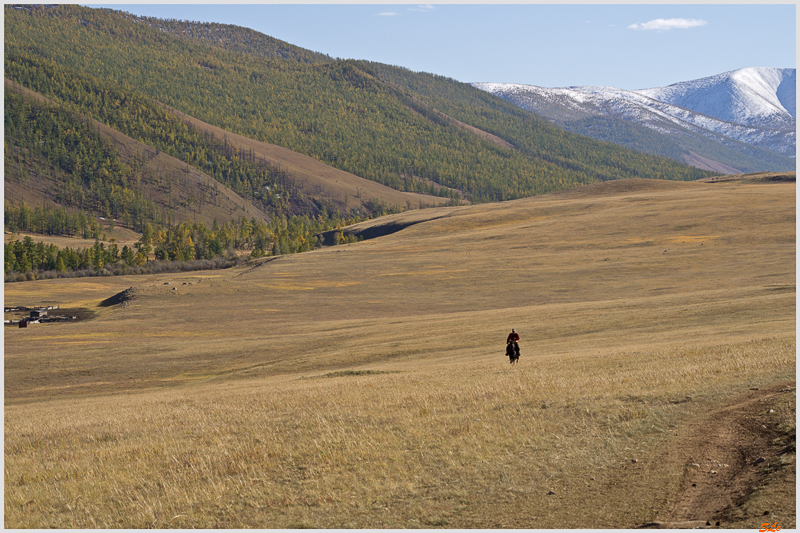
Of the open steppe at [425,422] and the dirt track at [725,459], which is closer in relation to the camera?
the dirt track at [725,459]

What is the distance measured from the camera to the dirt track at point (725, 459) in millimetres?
11773

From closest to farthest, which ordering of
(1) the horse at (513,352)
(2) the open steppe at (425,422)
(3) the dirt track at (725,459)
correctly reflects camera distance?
1. (3) the dirt track at (725,459)
2. (2) the open steppe at (425,422)
3. (1) the horse at (513,352)

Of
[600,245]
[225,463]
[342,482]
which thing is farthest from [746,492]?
[600,245]

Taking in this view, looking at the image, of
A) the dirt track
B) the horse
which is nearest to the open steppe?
the dirt track

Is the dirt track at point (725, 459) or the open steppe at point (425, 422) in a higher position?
the dirt track at point (725, 459)

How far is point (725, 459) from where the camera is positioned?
46.5 ft

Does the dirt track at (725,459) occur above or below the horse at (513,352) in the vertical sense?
above

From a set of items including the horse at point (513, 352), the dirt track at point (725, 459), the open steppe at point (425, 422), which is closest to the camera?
the dirt track at point (725, 459)

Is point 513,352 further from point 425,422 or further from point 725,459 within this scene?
point 725,459

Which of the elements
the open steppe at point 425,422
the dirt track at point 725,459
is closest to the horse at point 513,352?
the open steppe at point 425,422

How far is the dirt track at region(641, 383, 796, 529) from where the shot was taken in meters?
11.8

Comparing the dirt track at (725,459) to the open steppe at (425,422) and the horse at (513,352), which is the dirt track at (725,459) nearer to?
the open steppe at (425,422)

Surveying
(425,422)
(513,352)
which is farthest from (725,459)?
(513,352)

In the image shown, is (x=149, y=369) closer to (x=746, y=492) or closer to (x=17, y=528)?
(x=17, y=528)
